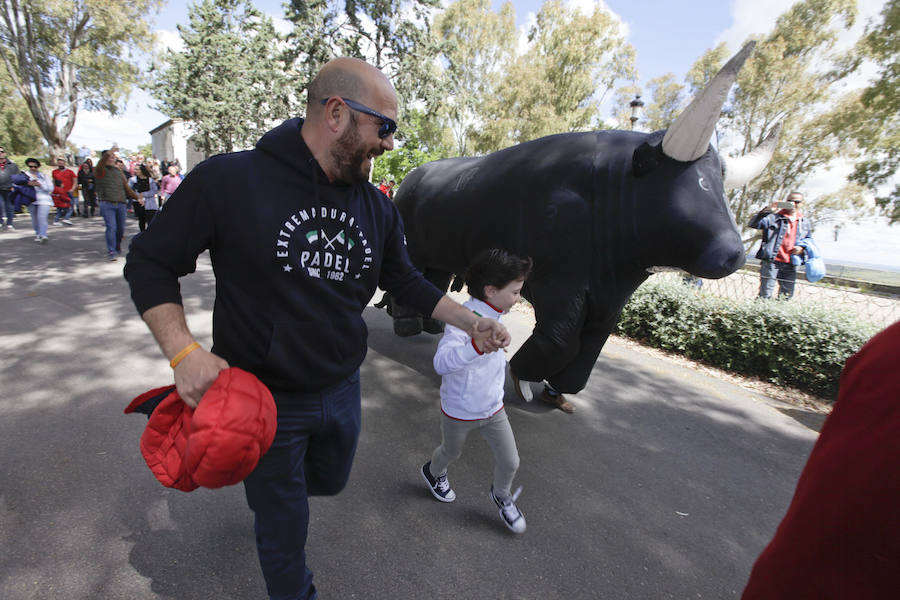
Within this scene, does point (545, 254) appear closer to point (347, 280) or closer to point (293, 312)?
point (347, 280)

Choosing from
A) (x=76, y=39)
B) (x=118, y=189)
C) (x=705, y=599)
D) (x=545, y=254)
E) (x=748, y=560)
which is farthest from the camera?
(x=76, y=39)

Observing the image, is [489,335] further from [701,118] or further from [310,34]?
[310,34]

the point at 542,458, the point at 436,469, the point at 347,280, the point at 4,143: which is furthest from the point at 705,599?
the point at 4,143

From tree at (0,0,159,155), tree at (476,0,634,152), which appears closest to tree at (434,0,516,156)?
tree at (476,0,634,152)

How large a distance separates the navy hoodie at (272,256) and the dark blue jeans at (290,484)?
80 millimetres

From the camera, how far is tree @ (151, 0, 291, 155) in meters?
21.7

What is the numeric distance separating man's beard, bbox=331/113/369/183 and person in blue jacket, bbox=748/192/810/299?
6.57 metres

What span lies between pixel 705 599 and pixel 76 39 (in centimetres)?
2445

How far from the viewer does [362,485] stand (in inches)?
99.3

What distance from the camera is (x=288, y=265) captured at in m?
1.36

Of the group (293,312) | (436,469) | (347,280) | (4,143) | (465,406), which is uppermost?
(4,143)

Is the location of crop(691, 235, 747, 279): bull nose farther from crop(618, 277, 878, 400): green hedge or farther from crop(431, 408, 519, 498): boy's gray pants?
crop(618, 277, 878, 400): green hedge

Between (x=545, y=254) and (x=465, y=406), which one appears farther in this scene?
(x=545, y=254)

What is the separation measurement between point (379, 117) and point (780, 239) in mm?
7018
